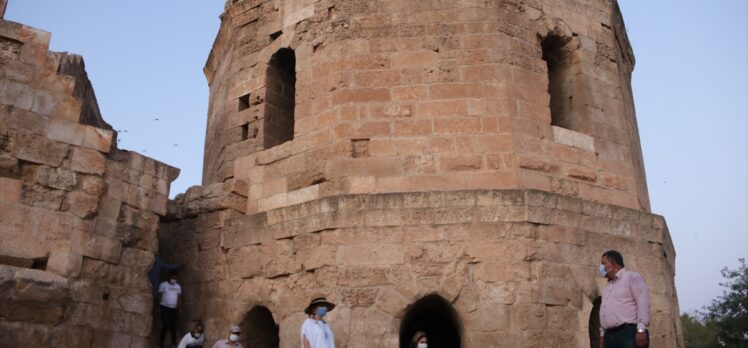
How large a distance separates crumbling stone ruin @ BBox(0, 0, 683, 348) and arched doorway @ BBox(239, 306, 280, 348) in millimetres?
23

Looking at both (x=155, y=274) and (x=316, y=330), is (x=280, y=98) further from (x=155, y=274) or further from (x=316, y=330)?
(x=316, y=330)

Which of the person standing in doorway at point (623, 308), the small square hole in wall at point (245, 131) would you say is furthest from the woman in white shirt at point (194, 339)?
the person standing in doorway at point (623, 308)

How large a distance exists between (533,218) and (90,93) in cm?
542

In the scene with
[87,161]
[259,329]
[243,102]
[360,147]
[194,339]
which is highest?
[243,102]

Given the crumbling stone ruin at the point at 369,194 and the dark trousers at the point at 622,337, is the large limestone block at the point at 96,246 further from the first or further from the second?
the dark trousers at the point at 622,337

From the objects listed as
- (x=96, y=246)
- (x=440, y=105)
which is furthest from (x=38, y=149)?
(x=440, y=105)

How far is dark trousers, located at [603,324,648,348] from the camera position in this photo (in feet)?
16.6

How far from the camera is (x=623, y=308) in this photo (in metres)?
5.15

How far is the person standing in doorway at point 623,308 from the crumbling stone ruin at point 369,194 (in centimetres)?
161

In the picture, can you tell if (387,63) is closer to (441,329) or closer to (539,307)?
(539,307)

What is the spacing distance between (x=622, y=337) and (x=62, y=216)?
5220mm

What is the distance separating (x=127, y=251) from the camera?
7.49 m

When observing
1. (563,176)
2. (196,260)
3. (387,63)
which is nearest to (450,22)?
(387,63)

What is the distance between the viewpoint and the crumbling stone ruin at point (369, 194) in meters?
6.88
